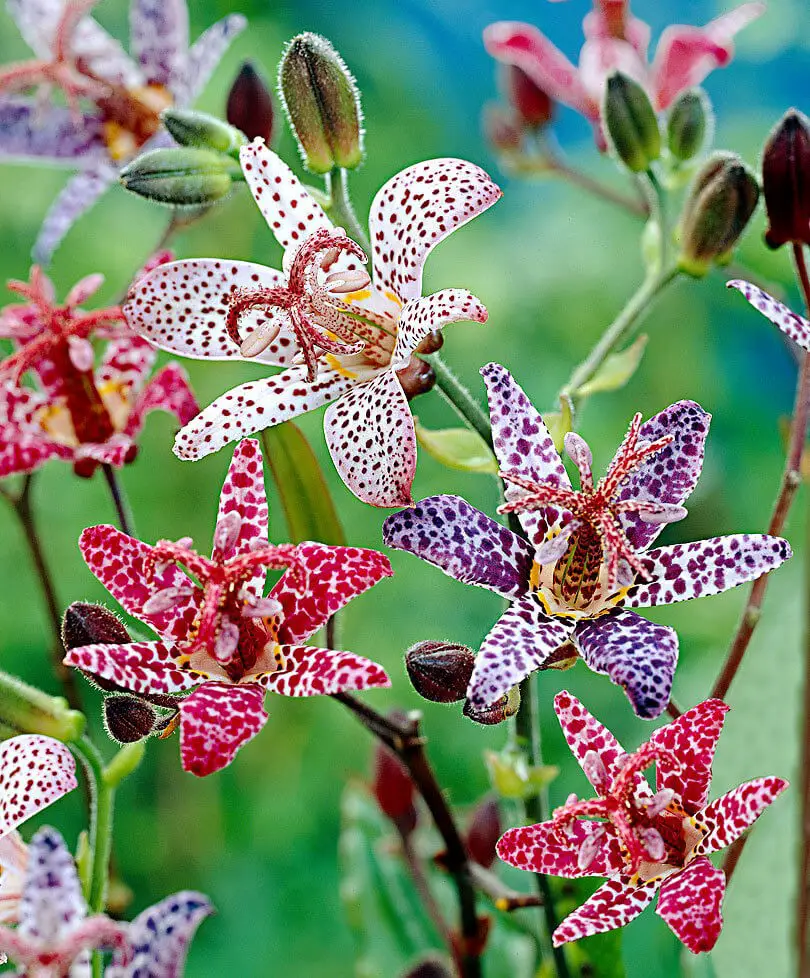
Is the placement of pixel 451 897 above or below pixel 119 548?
below

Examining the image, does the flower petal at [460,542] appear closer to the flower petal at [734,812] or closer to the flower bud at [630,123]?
the flower petal at [734,812]

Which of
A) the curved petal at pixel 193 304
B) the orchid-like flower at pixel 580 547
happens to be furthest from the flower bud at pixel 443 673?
the curved petal at pixel 193 304

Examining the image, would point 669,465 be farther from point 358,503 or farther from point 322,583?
point 358,503

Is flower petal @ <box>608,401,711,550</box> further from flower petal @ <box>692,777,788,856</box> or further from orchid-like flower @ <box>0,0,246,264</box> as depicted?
orchid-like flower @ <box>0,0,246,264</box>

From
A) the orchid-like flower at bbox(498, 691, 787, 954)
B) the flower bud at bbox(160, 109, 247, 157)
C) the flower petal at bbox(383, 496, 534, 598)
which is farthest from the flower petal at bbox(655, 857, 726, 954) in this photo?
the flower bud at bbox(160, 109, 247, 157)

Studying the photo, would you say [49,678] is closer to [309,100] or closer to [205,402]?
[205,402]

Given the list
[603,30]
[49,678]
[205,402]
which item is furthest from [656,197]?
[49,678]
